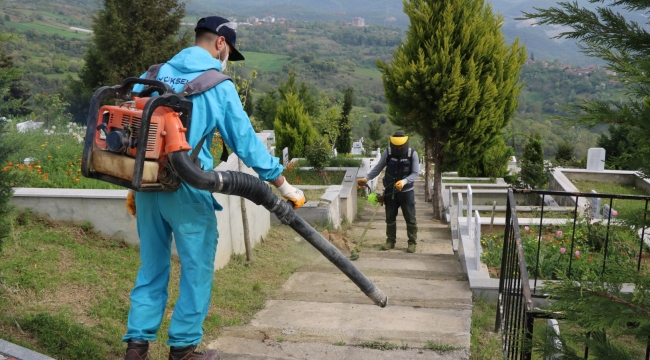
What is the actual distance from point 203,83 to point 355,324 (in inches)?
99.1

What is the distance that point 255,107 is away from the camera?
137 ft

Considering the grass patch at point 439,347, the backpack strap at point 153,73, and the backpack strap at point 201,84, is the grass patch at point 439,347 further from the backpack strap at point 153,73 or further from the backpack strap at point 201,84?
the backpack strap at point 153,73

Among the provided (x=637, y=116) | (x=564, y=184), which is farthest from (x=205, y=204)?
(x=564, y=184)

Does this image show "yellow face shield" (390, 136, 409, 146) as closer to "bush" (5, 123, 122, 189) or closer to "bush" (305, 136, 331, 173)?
"bush" (5, 123, 122, 189)

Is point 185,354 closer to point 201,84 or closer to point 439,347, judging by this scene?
point 201,84

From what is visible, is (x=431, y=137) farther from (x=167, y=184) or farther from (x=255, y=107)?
(x=255, y=107)

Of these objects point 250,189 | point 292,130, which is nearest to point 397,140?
point 250,189

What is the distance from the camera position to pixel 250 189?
3.65 meters

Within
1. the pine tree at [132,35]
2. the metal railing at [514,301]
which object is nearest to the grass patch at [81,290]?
the metal railing at [514,301]

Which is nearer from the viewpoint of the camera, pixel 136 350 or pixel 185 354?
pixel 136 350

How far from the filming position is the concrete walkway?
4582mm

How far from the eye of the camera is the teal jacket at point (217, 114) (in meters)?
3.70

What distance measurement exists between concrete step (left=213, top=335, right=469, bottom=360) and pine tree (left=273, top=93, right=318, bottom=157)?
14.3 m

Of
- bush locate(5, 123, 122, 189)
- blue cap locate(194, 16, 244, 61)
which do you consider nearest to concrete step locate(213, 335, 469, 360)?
blue cap locate(194, 16, 244, 61)
